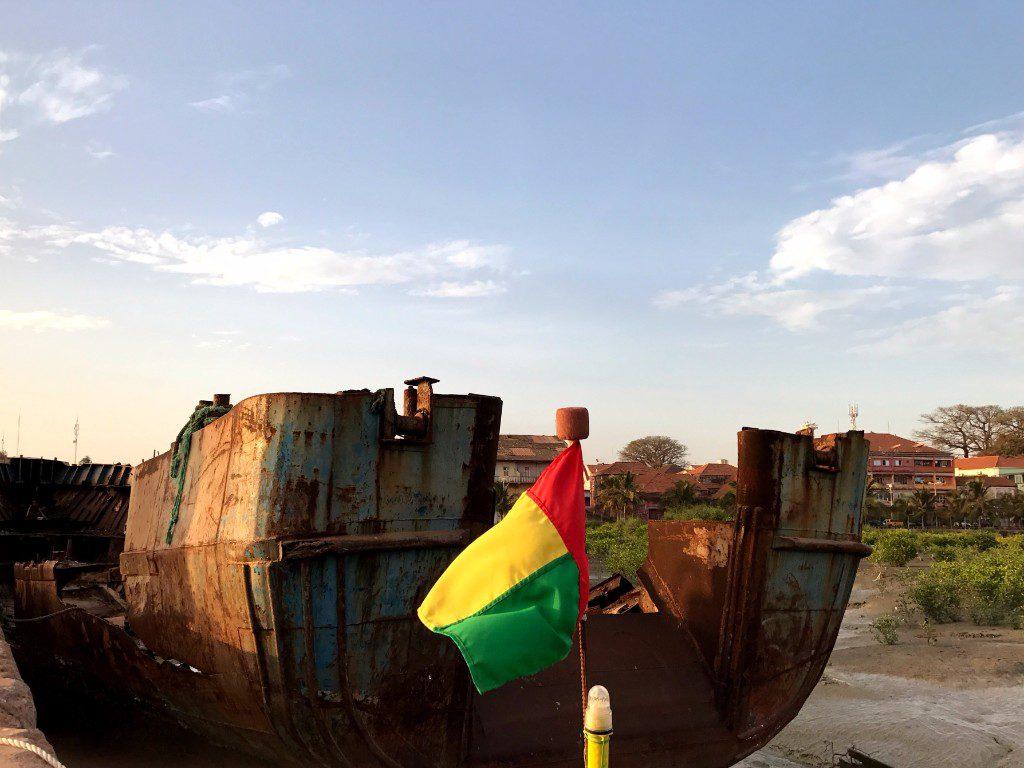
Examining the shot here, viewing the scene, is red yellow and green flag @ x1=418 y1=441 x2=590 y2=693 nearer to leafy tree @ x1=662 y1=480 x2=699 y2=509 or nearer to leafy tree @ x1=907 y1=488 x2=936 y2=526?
leafy tree @ x1=662 y1=480 x2=699 y2=509

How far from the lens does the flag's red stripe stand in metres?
3.24

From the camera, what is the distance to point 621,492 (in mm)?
49312

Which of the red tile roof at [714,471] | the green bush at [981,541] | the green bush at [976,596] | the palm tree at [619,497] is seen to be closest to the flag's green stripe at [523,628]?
the green bush at [976,596]

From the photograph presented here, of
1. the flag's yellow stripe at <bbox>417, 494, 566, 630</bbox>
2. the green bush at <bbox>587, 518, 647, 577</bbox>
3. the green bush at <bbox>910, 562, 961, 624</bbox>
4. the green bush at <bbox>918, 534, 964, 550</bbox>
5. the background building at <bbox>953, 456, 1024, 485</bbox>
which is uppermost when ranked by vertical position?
the background building at <bbox>953, 456, 1024, 485</bbox>

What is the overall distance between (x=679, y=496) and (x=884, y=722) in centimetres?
4625

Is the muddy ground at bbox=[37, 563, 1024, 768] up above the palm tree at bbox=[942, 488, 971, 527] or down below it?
below

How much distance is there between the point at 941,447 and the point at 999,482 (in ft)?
42.7

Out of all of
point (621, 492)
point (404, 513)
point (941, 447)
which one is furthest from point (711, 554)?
point (941, 447)

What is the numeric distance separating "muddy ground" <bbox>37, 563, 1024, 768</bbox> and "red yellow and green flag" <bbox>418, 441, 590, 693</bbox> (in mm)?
3428

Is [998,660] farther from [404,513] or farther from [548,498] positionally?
[548,498]

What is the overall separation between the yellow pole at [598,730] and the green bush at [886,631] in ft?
40.5

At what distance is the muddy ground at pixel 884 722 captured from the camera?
7070 mm

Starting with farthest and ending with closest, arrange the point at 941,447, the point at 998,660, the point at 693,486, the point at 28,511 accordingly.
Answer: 1. the point at 941,447
2. the point at 693,486
3. the point at 28,511
4. the point at 998,660

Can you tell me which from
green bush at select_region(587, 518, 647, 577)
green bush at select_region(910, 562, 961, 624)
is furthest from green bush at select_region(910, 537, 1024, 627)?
green bush at select_region(587, 518, 647, 577)
